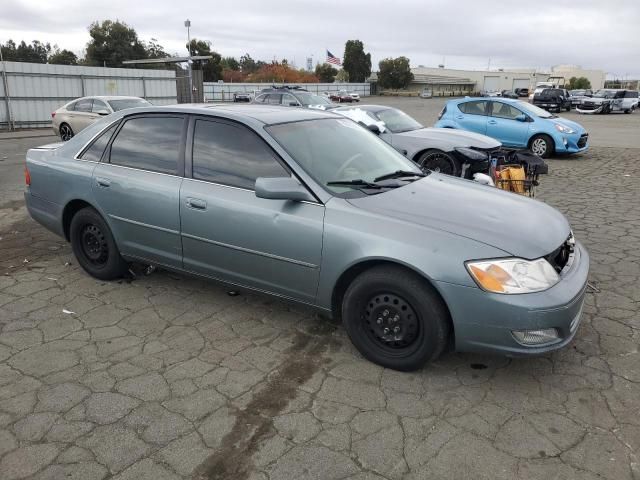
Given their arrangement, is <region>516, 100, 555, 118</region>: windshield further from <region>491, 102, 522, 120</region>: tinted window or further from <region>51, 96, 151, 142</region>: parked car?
<region>51, 96, 151, 142</region>: parked car

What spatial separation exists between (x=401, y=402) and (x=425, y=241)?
3.04 feet

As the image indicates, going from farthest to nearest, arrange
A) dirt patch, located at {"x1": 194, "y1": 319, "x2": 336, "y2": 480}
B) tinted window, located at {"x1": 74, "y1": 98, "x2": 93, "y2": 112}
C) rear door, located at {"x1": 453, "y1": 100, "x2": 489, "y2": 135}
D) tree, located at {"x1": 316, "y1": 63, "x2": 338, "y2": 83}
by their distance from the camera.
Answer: tree, located at {"x1": 316, "y1": 63, "x2": 338, "y2": 83}
tinted window, located at {"x1": 74, "y1": 98, "x2": 93, "y2": 112}
rear door, located at {"x1": 453, "y1": 100, "x2": 489, "y2": 135}
dirt patch, located at {"x1": 194, "y1": 319, "x2": 336, "y2": 480}

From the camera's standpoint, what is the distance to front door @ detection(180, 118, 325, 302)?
11.0ft

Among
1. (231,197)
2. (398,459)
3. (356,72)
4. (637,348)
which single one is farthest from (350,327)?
(356,72)

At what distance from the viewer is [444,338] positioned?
2.99 metres

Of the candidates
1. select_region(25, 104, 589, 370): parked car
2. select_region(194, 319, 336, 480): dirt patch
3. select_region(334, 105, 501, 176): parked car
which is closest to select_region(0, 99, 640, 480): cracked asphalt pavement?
select_region(194, 319, 336, 480): dirt patch

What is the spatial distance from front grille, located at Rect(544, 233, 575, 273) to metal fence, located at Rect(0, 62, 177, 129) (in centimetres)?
2224

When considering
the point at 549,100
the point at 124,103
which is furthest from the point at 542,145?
the point at 549,100

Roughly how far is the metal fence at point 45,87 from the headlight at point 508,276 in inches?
878

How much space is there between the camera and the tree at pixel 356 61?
92.0 meters

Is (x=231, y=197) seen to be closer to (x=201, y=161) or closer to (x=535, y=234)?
(x=201, y=161)

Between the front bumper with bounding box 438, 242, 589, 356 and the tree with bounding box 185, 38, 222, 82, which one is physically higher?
the tree with bounding box 185, 38, 222, 82

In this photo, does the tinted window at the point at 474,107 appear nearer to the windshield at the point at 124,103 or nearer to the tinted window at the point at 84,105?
the windshield at the point at 124,103

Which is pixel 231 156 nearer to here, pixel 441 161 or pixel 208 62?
pixel 441 161
